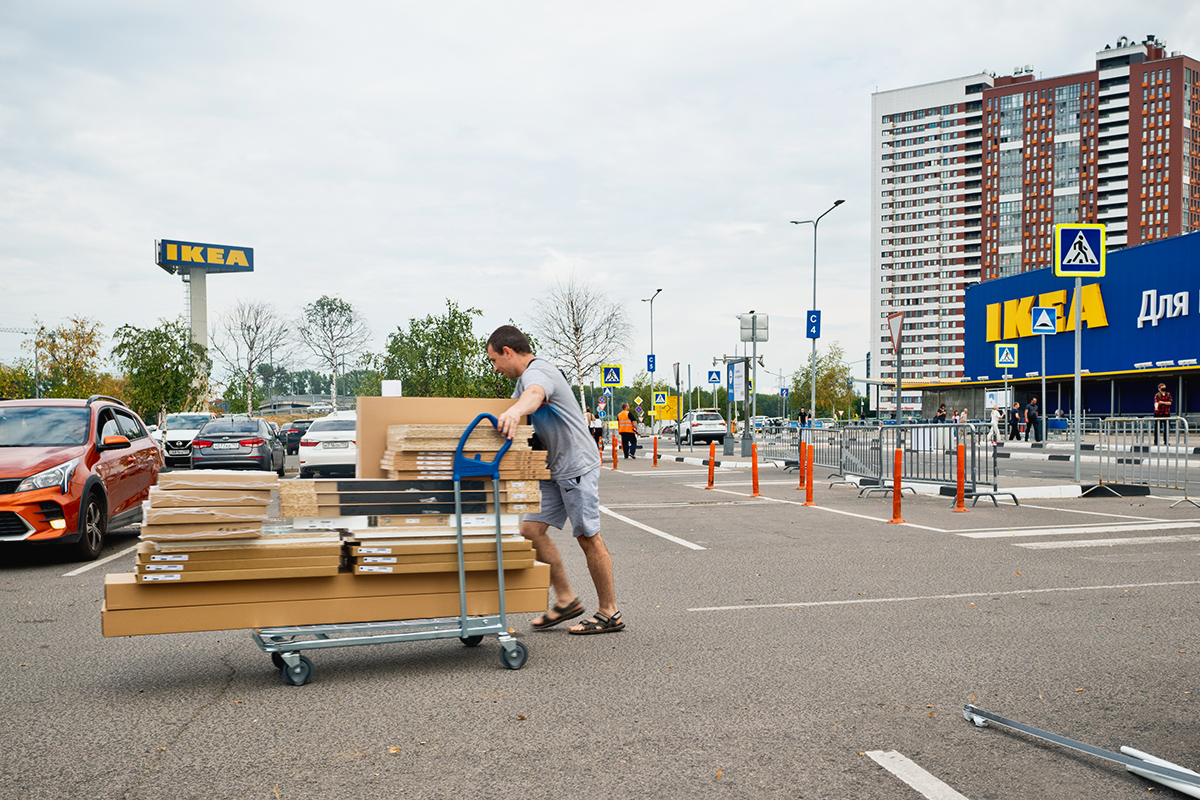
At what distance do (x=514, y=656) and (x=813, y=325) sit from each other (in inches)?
996

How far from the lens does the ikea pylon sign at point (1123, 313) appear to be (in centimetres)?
4647

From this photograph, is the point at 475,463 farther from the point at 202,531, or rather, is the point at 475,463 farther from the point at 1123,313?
the point at 1123,313

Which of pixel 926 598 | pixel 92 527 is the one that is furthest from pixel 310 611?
pixel 92 527

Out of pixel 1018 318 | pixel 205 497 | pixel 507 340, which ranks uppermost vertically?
pixel 1018 318

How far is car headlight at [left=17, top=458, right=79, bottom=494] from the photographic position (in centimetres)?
848

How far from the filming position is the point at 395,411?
16.6 feet

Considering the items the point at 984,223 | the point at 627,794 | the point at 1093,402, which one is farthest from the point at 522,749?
the point at 984,223

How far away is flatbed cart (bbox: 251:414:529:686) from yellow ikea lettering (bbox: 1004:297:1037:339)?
5961cm

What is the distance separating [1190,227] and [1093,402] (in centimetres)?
8661

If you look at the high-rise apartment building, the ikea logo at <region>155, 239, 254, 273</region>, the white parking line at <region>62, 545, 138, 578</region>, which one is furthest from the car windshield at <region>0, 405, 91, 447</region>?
the high-rise apartment building

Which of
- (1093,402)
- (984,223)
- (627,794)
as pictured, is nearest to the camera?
(627,794)

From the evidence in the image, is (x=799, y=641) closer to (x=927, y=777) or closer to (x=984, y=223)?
(x=927, y=777)

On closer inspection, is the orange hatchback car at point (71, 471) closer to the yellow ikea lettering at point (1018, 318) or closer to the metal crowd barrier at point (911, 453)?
the metal crowd barrier at point (911, 453)

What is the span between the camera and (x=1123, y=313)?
50.8 meters
